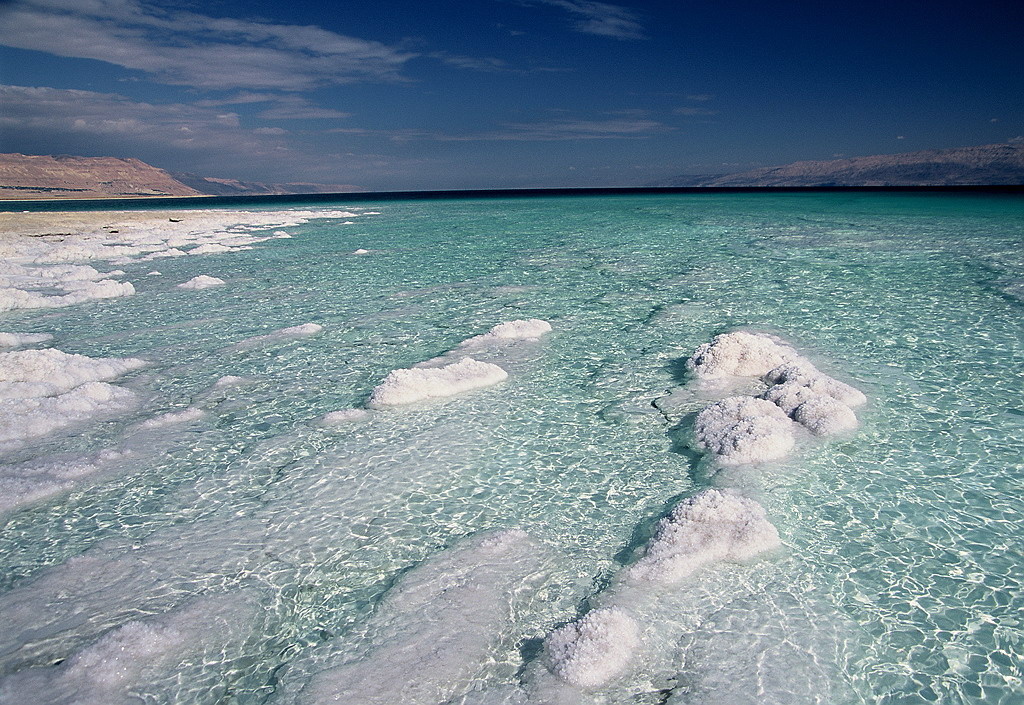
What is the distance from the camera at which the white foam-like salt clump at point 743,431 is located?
6.22 meters

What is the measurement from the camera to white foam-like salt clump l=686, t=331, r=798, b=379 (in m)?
8.49

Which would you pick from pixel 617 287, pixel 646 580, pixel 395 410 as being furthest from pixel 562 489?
pixel 617 287

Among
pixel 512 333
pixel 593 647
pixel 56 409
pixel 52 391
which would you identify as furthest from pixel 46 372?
pixel 593 647

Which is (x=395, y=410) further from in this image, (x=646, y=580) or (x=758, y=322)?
(x=758, y=322)

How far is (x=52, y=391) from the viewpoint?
8.34 metres

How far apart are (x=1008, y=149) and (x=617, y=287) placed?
178m

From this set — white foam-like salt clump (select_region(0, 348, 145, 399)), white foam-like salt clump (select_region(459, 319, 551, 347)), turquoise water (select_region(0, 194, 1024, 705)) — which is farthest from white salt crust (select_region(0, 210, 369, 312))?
white foam-like salt clump (select_region(459, 319, 551, 347))

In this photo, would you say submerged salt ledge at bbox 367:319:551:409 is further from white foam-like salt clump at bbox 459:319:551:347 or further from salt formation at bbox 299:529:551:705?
salt formation at bbox 299:529:551:705

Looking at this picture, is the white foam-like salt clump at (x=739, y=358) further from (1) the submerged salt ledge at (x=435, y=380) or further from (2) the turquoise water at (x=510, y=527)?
(1) the submerged salt ledge at (x=435, y=380)

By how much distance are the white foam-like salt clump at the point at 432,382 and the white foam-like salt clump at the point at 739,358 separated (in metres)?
2.97

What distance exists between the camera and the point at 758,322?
38.0 feet

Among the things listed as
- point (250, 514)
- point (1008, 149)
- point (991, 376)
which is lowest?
point (250, 514)

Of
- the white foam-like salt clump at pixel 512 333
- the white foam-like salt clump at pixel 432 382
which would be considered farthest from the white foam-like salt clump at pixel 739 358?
the white foam-like salt clump at pixel 512 333

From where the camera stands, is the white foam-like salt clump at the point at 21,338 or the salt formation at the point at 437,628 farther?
the white foam-like salt clump at the point at 21,338
